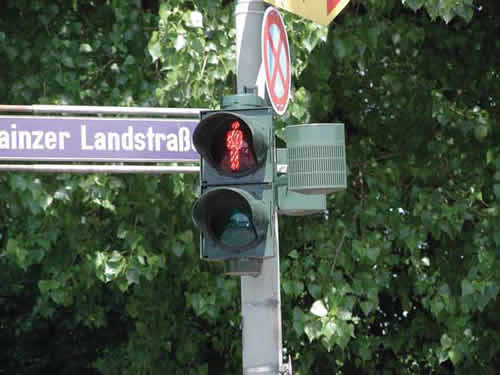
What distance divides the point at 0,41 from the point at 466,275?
3.75m

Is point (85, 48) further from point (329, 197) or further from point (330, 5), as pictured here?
point (330, 5)

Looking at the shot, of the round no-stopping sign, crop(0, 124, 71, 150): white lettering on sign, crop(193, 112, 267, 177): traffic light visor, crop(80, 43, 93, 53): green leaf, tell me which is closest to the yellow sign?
the round no-stopping sign

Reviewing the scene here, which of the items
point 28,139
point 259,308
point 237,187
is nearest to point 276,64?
point 237,187

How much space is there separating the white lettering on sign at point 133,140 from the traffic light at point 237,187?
30.9 inches

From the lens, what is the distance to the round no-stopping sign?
482 centimetres

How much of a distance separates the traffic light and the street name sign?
2.65 ft

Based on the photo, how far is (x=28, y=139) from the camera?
544 centimetres

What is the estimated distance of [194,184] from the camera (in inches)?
277

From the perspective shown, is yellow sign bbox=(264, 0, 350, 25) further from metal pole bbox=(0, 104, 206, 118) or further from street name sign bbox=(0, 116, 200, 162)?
street name sign bbox=(0, 116, 200, 162)

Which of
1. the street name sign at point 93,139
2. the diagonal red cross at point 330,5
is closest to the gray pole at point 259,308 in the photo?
the diagonal red cross at point 330,5

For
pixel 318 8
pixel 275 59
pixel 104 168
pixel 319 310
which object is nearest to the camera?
pixel 318 8

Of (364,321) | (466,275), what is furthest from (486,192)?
(364,321)

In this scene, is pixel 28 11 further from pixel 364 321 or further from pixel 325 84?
pixel 364 321

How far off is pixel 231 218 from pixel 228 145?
0.33m
